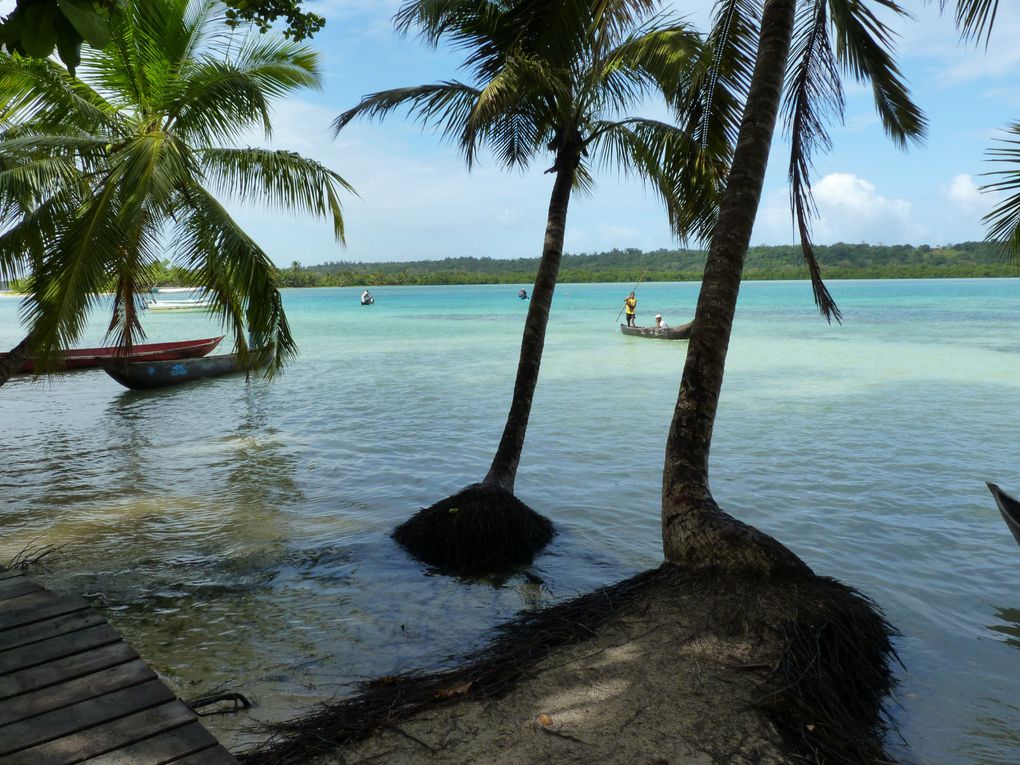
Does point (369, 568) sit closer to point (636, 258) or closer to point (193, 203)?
point (193, 203)

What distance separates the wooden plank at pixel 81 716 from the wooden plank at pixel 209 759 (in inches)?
15.6

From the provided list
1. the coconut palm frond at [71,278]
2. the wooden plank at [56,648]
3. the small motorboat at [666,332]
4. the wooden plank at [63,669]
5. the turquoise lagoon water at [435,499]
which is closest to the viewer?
the wooden plank at [63,669]

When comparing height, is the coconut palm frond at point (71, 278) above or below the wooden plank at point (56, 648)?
above

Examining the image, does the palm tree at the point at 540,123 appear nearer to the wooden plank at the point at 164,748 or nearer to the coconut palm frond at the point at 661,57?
the coconut palm frond at the point at 661,57

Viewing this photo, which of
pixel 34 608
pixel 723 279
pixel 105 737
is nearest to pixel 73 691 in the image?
pixel 105 737

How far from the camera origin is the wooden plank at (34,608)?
3.41 metres

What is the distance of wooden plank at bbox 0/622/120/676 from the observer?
300 cm

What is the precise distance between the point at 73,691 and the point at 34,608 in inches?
38.9

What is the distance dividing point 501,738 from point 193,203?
7061 millimetres

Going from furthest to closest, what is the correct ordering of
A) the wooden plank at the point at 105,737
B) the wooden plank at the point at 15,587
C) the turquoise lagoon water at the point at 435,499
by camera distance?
the turquoise lagoon water at the point at 435,499
the wooden plank at the point at 15,587
the wooden plank at the point at 105,737

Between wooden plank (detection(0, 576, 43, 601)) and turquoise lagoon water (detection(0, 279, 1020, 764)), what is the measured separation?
3.68 feet

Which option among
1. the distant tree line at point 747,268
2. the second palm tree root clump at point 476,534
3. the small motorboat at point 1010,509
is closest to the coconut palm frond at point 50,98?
the second palm tree root clump at point 476,534

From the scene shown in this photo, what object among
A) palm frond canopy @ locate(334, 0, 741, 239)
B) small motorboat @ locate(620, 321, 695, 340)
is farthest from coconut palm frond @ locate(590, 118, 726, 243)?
small motorboat @ locate(620, 321, 695, 340)

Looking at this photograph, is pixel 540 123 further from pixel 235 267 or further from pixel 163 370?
pixel 163 370
